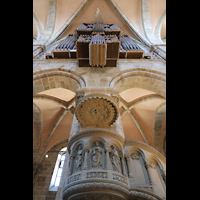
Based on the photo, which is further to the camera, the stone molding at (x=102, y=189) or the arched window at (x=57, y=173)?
the arched window at (x=57, y=173)

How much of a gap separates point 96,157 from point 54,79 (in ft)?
13.0

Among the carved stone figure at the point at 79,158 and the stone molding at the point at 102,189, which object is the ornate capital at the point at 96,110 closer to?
the carved stone figure at the point at 79,158

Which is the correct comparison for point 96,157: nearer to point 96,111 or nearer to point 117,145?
point 117,145

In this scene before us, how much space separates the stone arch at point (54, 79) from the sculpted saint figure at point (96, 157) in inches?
123

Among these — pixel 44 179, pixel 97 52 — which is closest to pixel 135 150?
pixel 97 52

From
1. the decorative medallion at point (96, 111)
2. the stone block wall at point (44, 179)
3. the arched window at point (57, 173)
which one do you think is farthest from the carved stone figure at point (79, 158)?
the arched window at point (57, 173)

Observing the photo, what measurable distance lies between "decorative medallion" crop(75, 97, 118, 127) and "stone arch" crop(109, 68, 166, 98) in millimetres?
2164

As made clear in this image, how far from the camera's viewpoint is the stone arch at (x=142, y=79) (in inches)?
229

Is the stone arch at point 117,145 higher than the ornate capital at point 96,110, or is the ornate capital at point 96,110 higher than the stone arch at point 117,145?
the ornate capital at point 96,110

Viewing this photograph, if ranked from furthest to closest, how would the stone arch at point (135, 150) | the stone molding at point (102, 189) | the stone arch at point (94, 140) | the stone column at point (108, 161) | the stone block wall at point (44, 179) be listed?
the stone block wall at point (44, 179) → the stone arch at point (135, 150) → the stone arch at point (94, 140) → the stone column at point (108, 161) → the stone molding at point (102, 189)

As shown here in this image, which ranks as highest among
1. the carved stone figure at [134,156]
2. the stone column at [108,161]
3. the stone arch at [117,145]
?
the stone arch at [117,145]

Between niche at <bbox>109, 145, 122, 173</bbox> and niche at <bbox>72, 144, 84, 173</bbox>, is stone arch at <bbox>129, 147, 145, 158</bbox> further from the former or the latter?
niche at <bbox>72, 144, 84, 173</bbox>
